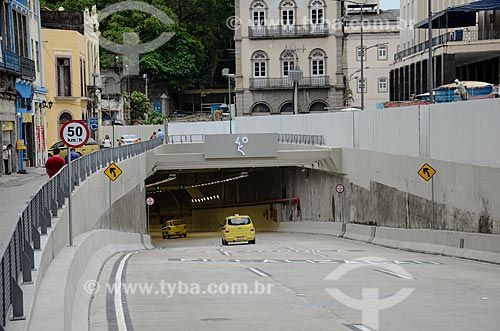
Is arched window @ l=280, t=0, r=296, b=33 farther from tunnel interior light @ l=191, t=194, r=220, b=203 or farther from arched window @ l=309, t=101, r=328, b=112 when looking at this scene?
tunnel interior light @ l=191, t=194, r=220, b=203

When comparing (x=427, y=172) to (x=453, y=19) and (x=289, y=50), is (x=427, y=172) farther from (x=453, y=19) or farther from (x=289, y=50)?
(x=289, y=50)

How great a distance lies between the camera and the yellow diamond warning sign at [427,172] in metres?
35.8

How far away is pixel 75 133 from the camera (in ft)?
71.2

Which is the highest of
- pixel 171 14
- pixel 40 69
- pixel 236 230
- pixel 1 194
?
pixel 171 14

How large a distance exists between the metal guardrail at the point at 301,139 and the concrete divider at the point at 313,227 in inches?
203

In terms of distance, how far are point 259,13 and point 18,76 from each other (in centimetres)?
4734

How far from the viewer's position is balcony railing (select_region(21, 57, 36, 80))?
48.8 meters

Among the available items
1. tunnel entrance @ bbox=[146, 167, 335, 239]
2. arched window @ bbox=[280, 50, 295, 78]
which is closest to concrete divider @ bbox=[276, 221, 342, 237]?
tunnel entrance @ bbox=[146, 167, 335, 239]

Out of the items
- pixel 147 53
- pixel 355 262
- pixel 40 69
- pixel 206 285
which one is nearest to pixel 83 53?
pixel 40 69

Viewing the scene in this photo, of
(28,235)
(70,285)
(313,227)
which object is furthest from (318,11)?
(28,235)

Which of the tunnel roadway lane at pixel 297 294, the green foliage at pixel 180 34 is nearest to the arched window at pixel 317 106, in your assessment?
the green foliage at pixel 180 34

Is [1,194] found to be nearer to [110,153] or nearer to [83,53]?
[110,153]

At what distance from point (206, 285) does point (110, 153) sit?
53.0 feet

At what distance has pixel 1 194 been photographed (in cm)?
3148
